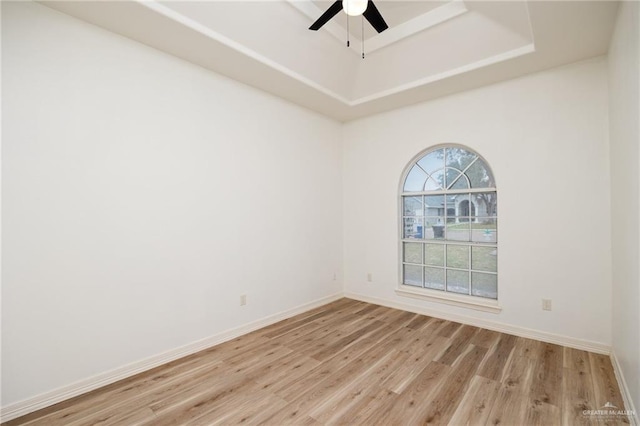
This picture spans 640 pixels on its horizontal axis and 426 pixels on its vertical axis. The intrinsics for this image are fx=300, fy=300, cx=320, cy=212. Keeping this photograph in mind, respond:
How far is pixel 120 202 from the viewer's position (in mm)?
2512

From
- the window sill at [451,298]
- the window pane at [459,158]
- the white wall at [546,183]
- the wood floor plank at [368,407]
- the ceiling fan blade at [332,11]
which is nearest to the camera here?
the wood floor plank at [368,407]

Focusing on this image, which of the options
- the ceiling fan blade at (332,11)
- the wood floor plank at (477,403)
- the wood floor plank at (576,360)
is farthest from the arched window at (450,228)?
the ceiling fan blade at (332,11)

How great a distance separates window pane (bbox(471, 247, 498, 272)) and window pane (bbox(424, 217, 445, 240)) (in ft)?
1.49

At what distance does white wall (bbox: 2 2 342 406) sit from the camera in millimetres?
2080

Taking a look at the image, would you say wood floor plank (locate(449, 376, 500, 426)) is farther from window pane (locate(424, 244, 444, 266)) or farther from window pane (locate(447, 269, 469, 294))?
window pane (locate(424, 244, 444, 266))

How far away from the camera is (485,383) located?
237 centimetres

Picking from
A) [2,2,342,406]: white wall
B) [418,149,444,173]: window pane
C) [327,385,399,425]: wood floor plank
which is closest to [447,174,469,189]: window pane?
[418,149,444,173]: window pane

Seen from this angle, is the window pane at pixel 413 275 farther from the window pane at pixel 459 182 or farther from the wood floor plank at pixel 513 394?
the wood floor plank at pixel 513 394

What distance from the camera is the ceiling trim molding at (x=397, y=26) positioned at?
9.41ft

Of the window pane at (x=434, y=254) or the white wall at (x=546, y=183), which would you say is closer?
Answer: the white wall at (x=546, y=183)

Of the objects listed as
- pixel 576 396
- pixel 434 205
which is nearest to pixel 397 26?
pixel 434 205

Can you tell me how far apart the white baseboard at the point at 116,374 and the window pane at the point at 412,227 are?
2.15 meters

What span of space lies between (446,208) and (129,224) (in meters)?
3.61

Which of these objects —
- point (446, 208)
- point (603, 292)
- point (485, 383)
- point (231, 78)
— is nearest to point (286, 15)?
point (231, 78)
